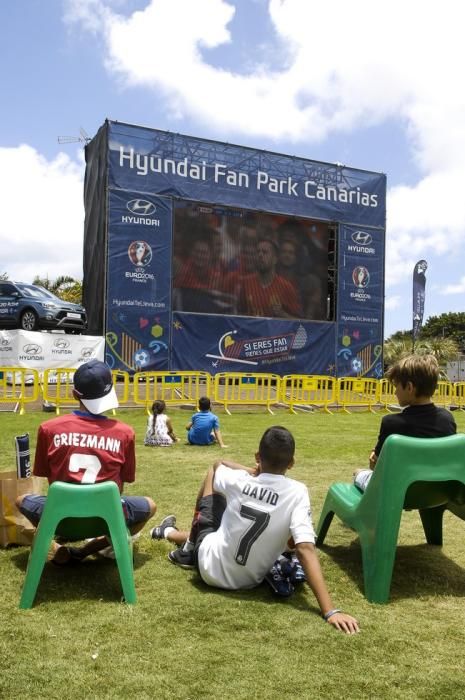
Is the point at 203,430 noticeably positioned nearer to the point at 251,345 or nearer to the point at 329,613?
the point at 329,613

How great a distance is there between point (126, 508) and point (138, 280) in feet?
64.3

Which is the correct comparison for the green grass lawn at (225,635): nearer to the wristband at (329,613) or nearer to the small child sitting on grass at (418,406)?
the wristband at (329,613)

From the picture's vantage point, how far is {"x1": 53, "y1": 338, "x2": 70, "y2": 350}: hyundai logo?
1717cm

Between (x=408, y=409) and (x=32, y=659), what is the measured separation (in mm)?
2437

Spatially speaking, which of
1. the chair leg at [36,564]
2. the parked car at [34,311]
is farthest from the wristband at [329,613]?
the parked car at [34,311]

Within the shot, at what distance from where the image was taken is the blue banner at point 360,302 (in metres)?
26.7

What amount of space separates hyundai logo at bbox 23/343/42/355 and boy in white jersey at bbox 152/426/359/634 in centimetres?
1420

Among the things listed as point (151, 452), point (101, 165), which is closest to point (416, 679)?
point (151, 452)

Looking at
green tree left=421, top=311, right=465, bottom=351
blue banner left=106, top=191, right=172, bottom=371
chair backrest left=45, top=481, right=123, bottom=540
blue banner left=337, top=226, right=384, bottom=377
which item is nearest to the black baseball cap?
chair backrest left=45, top=481, right=123, bottom=540

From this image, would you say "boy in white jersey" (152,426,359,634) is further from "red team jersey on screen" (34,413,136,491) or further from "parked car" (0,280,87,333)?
"parked car" (0,280,87,333)

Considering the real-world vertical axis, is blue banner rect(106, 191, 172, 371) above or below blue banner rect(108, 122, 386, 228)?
below

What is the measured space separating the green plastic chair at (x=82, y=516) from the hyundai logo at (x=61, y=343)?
1437 centimetres

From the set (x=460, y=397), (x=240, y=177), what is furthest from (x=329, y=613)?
(x=240, y=177)

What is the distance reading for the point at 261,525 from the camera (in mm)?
3355
